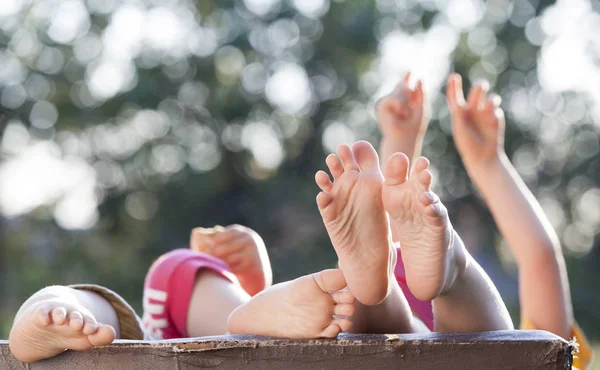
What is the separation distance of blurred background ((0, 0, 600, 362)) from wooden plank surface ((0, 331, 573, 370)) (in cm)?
491

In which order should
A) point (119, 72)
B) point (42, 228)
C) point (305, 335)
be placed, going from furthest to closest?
point (119, 72)
point (42, 228)
point (305, 335)

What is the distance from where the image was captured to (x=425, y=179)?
0.66 m

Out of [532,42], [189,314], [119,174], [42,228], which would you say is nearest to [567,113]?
[532,42]

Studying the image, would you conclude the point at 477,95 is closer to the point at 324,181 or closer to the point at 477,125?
the point at 477,125

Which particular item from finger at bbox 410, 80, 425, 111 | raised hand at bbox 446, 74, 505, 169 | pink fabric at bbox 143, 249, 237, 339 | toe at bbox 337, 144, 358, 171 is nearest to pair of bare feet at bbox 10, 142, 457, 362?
toe at bbox 337, 144, 358, 171

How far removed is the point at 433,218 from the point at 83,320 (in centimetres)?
34

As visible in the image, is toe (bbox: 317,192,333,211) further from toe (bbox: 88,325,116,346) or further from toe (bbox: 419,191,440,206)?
toe (bbox: 88,325,116,346)

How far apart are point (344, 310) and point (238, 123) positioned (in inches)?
220

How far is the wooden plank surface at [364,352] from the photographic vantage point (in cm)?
61

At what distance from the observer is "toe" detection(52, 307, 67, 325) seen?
2.18ft

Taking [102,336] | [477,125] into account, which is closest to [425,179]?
[102,336]

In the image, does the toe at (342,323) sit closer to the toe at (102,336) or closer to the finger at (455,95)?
the toe at (102,336)

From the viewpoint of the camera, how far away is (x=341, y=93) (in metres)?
6.14

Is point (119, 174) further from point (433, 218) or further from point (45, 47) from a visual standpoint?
point (433, 218)
